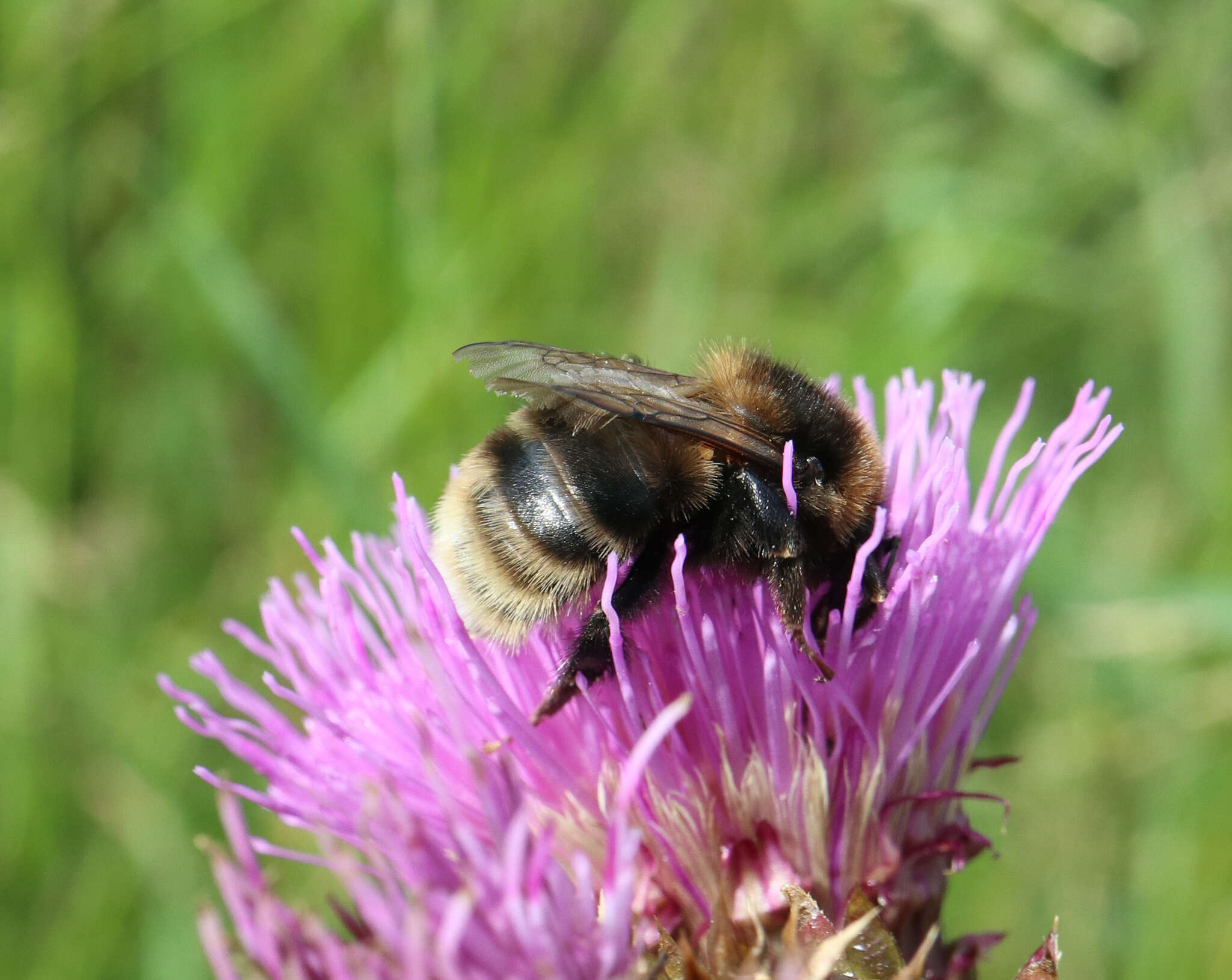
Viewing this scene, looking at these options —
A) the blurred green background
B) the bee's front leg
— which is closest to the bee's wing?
the bee's front leg

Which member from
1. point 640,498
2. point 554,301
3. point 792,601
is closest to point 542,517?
point 640,498

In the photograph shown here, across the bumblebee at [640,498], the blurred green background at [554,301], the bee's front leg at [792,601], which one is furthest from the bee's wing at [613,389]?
the blurred green background at [554,301]

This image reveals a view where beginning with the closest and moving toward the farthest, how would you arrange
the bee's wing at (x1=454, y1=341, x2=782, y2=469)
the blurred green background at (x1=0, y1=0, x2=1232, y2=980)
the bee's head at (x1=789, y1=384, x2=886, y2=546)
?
the bee's wing at (x1=454, y1=341, x2=782, y2=469), the bee's head at (x1=789, y1=384, x2=886, y2=546), the blurred green background at (x1=0, y1=0, x2=1232, y2=980)

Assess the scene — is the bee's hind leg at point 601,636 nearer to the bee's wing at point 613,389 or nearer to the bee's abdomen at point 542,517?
the bee's abdomen at point 542,517

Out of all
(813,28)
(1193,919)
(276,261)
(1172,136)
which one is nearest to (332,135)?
(276,261)

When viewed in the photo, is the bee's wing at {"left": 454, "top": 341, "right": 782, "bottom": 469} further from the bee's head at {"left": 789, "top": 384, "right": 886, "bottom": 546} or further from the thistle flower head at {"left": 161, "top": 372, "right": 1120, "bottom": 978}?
the thistle flower head at {"left": 161, "top": 372, "right": 1120, "bottom": 978}
